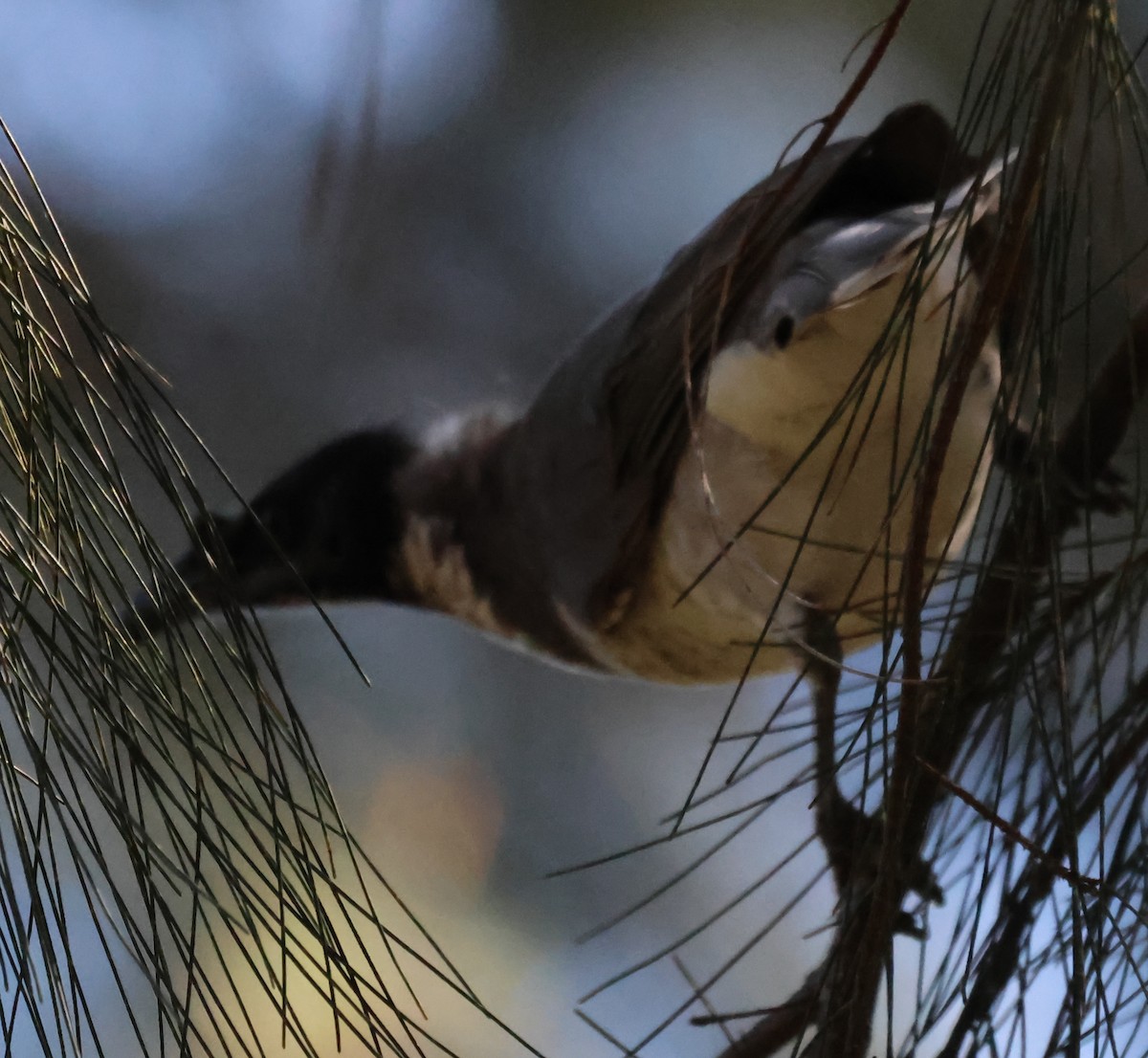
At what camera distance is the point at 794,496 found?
2.33 feet

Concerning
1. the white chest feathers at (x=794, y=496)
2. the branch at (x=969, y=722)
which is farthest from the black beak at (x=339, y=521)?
the branch at (x=969, y=722)

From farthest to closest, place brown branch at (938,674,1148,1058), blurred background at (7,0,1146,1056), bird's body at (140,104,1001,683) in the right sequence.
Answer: blurred background at (7,0,1146,1056), bird's body at (140,104,1001,683), brown branch at (938,674,1148,1058)

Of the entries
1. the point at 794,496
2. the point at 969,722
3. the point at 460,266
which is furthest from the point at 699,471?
the point at 460,266

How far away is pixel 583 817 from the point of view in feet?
2.83

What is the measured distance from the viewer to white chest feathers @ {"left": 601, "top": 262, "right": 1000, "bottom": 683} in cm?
53

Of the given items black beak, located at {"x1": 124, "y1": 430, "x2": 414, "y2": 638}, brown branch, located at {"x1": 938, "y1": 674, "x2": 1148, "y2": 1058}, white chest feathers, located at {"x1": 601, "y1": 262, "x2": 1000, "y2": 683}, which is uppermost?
black beak, located at {"x1": 124, "y1": 430, "x2": 414, "y2": 638}

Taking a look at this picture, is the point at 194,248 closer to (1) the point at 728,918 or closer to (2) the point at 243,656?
(2) the point at 243,656

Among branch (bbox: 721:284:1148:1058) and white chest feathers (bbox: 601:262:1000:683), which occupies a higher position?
white chest feathers (bbox: 601:262:1000:683)

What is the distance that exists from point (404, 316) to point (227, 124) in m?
0.18

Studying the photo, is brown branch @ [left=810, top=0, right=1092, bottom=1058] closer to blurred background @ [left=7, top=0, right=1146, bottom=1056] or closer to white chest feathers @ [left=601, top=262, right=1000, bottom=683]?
white chest feathers @ [left=601, top=262, right=1000, bottom=683]

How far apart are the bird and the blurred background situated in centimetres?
4

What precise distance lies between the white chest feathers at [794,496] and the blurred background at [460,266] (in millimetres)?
102

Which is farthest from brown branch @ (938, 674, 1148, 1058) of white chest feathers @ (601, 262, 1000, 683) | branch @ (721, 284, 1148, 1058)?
white chest feathers @ (601, 262, 1000, 683)

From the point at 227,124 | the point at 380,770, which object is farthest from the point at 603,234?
the point at 380,770
